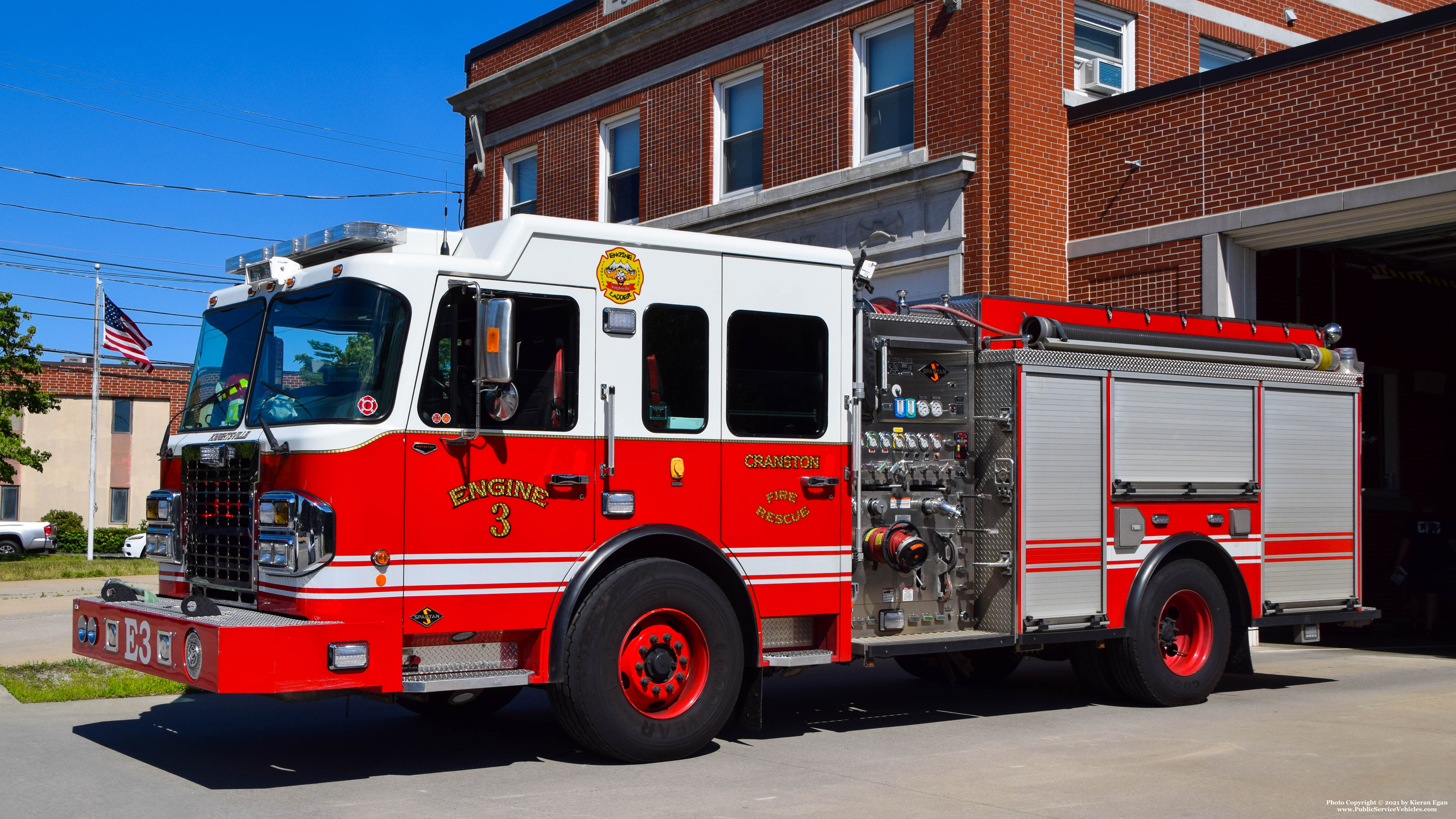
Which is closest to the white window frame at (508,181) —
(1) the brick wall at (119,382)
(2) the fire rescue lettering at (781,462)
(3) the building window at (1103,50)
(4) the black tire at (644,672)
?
(3) the building window at (1103,50)

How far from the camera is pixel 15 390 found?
112 ft

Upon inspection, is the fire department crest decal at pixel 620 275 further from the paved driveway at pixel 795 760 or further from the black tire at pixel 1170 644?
the black tire at pixel 1170 644

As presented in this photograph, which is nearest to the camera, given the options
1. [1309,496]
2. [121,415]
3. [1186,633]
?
[1186,633]

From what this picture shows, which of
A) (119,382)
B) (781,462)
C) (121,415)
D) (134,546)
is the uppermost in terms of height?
(119,382)

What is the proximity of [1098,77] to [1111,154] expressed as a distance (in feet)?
3.82

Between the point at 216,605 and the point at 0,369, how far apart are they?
30.1 metres

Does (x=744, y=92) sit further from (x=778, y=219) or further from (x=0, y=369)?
(x=0, y=369)

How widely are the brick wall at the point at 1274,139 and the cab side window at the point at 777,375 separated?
7470mm

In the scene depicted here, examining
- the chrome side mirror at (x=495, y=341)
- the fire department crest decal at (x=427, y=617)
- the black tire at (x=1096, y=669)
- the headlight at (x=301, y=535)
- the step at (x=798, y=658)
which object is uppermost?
the chrome side mirror at (x=495, y=341)

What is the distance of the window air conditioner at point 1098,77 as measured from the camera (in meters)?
15.8

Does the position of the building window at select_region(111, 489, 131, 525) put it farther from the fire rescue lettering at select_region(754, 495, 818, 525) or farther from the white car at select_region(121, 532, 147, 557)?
the fire rescue lettering at select_region(754, 495, 818, 525)

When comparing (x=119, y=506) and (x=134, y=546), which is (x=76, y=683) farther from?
(x=119, y=506)

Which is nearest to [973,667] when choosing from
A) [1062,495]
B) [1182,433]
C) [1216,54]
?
[1062,495]

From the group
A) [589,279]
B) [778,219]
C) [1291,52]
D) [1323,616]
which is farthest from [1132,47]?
[589,279]
